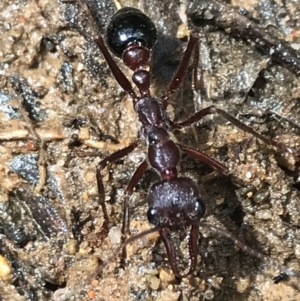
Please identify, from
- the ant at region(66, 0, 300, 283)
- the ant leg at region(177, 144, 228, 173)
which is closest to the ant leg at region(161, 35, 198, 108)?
the ant at region(66, 0, 300, 283)

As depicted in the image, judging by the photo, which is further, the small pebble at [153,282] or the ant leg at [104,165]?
the ant leg at [104,165]

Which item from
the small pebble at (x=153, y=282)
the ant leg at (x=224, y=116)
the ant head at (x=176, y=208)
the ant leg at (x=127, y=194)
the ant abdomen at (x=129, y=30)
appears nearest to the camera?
the ant head at (x=176, y=208)

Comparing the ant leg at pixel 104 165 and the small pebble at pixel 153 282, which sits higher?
the ant leg at pixel 104 165

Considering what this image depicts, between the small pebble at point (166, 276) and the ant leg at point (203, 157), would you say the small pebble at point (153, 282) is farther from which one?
the ant leg at point (203, 157)

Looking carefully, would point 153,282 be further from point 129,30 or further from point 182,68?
point 129,30

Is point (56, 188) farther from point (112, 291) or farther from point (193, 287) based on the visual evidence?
point (193, 287)

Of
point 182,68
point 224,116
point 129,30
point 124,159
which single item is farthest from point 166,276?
point 129,30

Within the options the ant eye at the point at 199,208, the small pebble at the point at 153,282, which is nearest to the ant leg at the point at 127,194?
the small pebble at the point at 153,282
